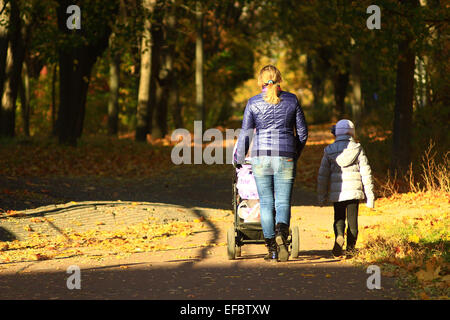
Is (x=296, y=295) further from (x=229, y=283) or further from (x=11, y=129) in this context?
(x=11, y=129)

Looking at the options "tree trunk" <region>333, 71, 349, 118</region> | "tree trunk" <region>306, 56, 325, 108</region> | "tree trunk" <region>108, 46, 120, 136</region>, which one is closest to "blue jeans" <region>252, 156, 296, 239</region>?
"tree trunk" <region>108, 46, 120, 136</region>

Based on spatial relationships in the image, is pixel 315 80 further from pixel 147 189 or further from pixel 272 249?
pixel 272 249

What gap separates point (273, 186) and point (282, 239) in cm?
57

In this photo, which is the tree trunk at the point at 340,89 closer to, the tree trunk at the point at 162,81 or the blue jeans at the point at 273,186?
the tree trunk at the point at 162,81

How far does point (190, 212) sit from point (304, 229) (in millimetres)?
2694

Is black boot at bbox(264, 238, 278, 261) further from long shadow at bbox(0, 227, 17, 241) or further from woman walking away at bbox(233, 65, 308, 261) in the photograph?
long shadow at bbox(0, 227, 17, 241)

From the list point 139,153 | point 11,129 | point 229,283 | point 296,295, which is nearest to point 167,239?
point 229,283

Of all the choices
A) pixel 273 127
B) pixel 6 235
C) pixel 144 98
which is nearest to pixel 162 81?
pixel 144 98

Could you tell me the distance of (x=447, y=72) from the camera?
18641 millimetres

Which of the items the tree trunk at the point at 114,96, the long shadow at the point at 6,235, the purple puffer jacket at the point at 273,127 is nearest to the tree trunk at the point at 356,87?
the tree trunk at the point at 114,96

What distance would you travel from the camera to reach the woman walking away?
8305mm

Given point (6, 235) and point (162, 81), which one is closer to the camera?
point (6, 235)

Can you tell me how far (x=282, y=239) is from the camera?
27.6 ft

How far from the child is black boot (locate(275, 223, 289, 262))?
67cm
